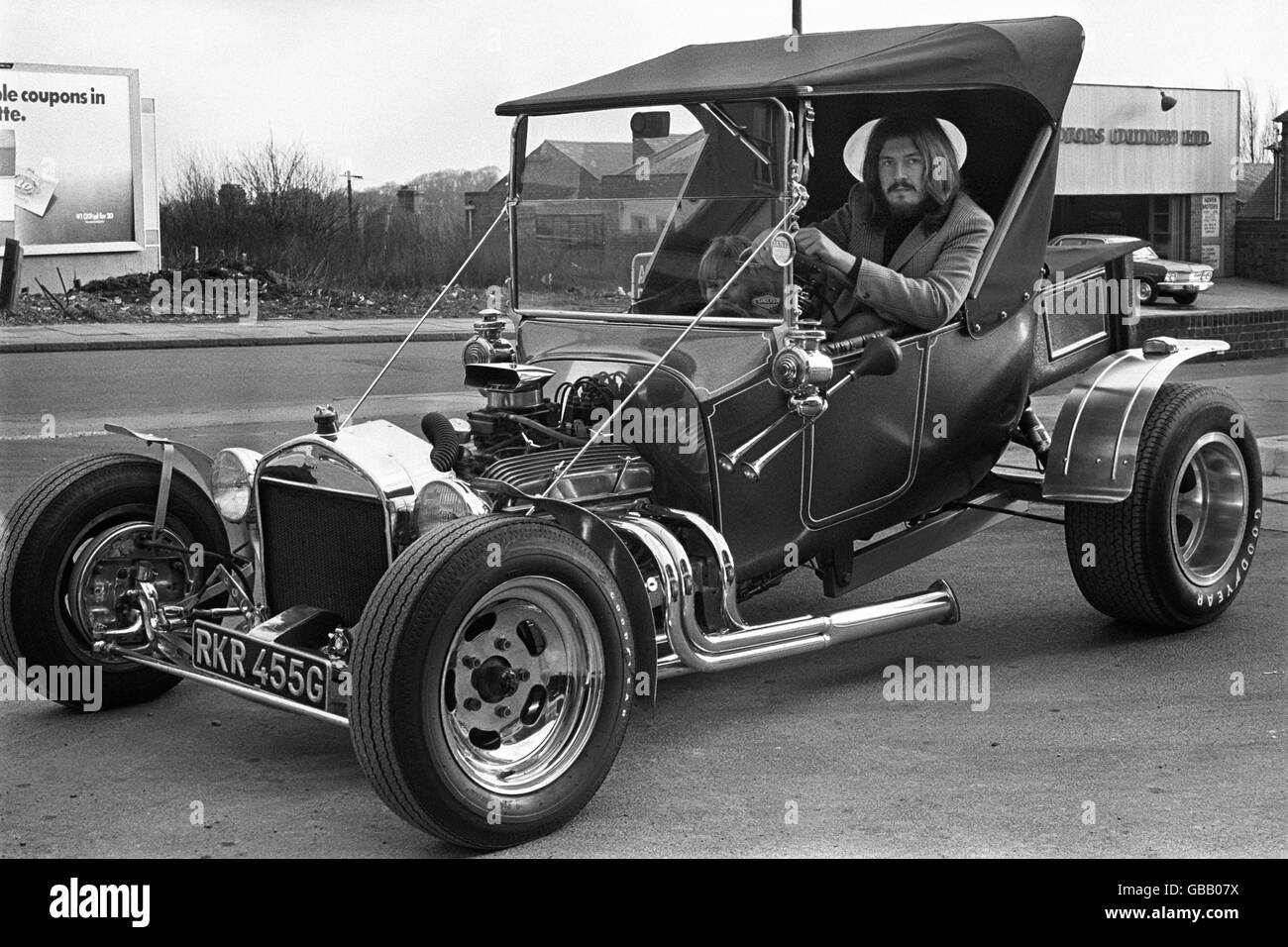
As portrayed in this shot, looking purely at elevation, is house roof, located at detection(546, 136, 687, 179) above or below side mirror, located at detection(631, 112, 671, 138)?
below

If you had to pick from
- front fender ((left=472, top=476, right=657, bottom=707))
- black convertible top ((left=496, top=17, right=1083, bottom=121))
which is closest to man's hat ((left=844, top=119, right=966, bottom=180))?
black convertible top ((left=496, top=17, right=1083, bottom=121))

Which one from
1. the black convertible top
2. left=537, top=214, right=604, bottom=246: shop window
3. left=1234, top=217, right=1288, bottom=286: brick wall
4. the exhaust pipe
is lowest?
the exhaust pipe

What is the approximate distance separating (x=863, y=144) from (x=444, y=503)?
268 centimetres

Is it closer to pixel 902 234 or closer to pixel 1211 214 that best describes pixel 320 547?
pixel 902 234

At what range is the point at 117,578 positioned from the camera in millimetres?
5203

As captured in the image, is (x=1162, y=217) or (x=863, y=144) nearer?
(x=863, y=144)

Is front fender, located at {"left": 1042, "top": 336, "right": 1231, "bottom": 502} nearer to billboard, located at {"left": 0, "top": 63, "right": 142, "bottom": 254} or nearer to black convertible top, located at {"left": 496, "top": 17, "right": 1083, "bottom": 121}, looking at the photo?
black convertible top, located at {"left": 496, "top": 17, "right": 1083, "bottom": 121}

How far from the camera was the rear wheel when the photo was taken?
16.5ft

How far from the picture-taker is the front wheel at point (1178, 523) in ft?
19.7

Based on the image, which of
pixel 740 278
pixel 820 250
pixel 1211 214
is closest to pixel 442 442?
pixel 740 278

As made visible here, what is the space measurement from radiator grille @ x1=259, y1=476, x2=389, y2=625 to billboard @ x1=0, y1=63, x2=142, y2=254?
2825 cm

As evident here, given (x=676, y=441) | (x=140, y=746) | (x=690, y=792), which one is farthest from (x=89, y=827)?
(x=676, y=441)

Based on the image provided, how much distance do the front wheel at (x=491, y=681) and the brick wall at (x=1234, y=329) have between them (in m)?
15.8

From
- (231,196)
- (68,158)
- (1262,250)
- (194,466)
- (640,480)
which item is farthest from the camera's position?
(1262,250)
